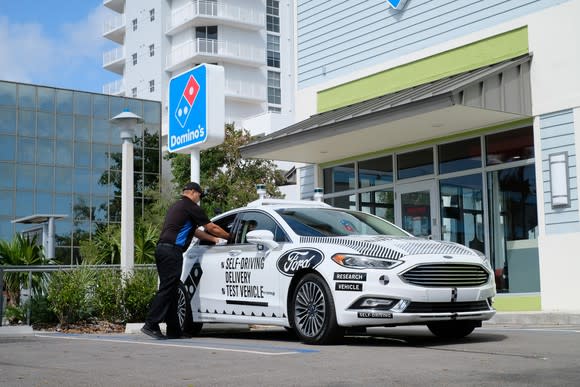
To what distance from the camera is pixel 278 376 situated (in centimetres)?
614

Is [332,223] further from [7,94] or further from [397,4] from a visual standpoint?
[7,94]

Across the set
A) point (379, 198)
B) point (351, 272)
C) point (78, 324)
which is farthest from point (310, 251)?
point (379, 198)

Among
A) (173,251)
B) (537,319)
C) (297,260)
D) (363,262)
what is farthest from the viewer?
(537,319)

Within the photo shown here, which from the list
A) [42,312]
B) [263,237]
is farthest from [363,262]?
A: [42,312]

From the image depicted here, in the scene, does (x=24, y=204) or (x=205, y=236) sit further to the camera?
(x=24, y=204)

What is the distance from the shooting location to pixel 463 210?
16531 mm

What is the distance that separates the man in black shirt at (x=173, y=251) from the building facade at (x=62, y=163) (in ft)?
119

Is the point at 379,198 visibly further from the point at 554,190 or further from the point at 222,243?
the point at 222,243

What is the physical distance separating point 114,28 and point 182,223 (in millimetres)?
65877

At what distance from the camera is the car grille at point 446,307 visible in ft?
26.9

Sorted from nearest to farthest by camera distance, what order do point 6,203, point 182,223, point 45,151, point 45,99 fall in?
point 182,223 < point 6,203 < point 45,151 < point 45,99

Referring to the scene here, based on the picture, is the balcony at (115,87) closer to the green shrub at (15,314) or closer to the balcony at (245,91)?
the balcony at (245,91)

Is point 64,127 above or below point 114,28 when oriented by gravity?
below

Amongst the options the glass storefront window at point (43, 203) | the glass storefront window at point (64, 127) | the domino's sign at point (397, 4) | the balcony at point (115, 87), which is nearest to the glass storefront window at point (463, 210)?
the domino's sign at point (397, 4)
